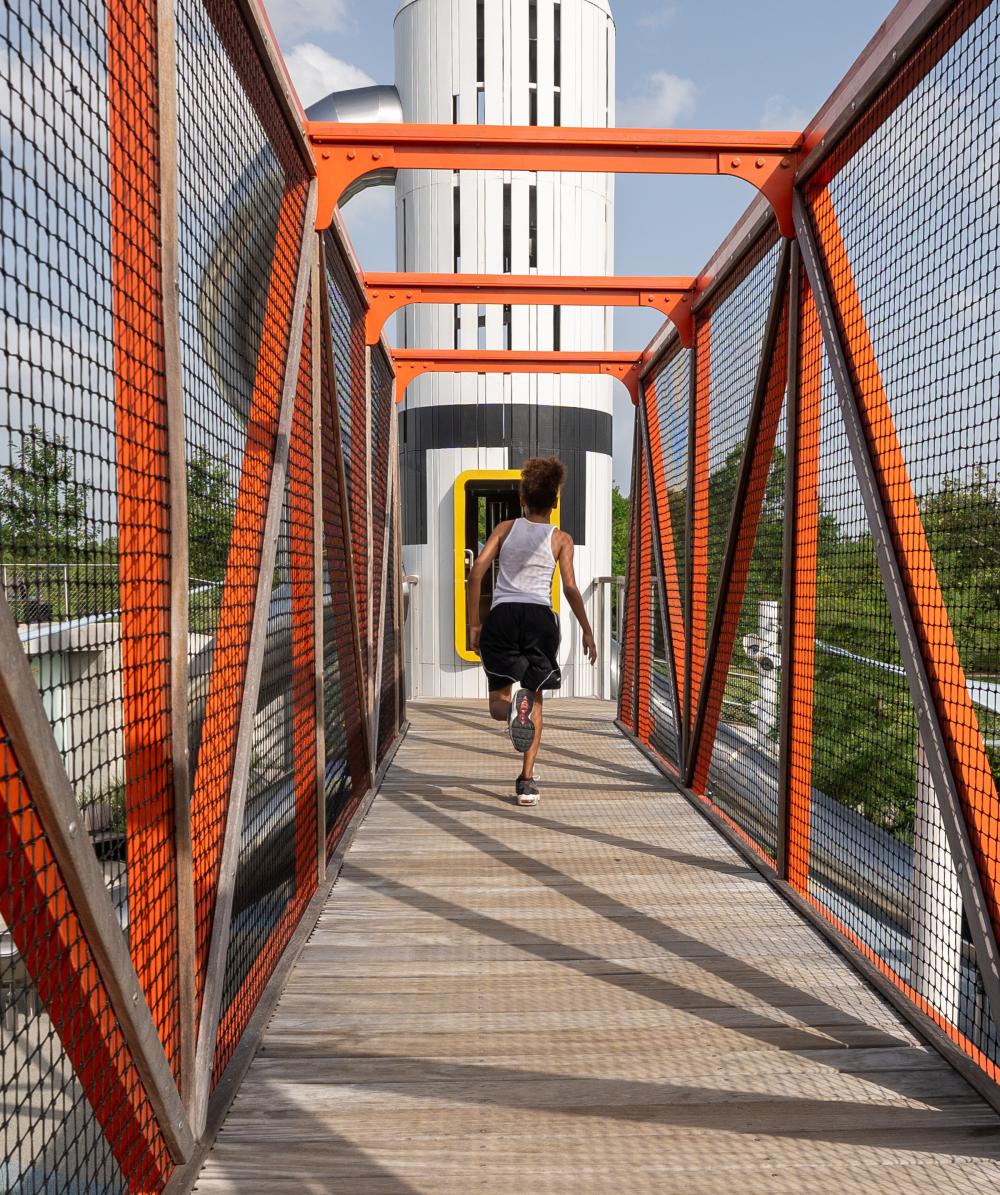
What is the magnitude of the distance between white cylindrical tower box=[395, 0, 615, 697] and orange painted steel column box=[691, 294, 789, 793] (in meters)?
5.64

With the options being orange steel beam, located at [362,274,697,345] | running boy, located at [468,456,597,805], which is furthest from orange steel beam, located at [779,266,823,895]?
orange steel beam, located at [362,274,697,345]

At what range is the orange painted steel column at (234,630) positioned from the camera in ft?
7.14

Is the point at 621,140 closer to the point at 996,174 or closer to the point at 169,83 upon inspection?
the point at 996,174

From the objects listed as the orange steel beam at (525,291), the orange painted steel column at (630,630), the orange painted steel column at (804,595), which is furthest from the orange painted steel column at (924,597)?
the orange painted steel column at (630,630)

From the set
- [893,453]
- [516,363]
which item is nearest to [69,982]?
[893,453]

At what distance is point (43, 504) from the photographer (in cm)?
148

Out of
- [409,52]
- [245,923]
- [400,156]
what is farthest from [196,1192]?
[409,52]

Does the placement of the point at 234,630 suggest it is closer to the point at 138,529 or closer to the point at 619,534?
the point at 138,529

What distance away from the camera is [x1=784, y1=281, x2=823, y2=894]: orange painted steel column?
3.60 metres

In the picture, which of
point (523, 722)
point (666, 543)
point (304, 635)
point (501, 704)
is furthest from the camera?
point (666, 543)

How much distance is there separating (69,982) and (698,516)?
438 cm

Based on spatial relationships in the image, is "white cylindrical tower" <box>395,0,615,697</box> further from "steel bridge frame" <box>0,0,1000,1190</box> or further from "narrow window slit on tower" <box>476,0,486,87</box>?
"steel bridge frame" <box>0,0,1000,1190</box>

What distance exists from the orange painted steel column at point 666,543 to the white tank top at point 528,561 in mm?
1260

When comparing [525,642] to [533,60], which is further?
[533,60]
